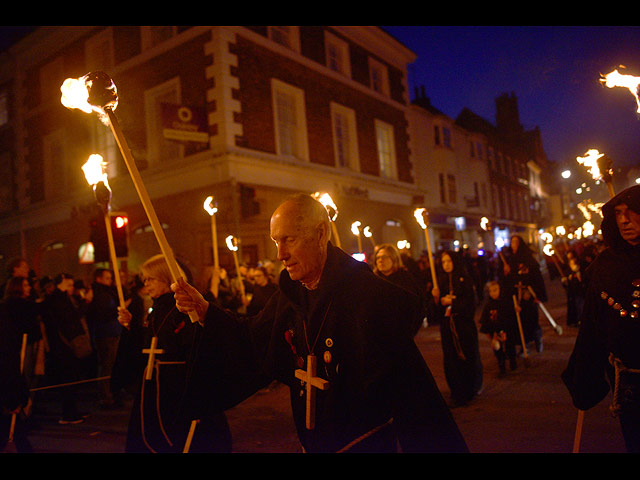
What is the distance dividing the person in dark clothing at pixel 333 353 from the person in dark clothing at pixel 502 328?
567 centimetres

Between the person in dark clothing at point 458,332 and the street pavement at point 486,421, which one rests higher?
the person in dark clothing at point 458,332

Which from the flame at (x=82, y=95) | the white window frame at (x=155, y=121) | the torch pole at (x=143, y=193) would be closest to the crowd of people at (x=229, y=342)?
the torch pole at (x=143, y=193)

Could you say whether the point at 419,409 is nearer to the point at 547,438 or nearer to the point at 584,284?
the point at 584,284

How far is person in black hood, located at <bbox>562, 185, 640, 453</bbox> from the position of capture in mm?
2859

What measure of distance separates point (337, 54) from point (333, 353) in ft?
62.9

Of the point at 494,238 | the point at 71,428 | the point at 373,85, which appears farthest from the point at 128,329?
the point at 494,238

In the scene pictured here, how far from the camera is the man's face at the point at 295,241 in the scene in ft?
7.52

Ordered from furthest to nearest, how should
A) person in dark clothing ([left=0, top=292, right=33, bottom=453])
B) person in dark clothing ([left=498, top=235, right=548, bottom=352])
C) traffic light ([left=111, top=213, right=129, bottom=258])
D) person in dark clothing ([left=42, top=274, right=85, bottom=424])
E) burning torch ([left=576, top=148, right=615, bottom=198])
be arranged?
traffic light ([left=111, top=213, right=129, bottom=258]), person in dark clothing ([left=498, top=235, right=548, bottom=352]), person in dark clothing ([left=42, top=274, right=85, bottom=424]), burning torch ([left=576, top=148, right=615, bottom=198]), person in dark clothing ([left=0, top=292, right=33, bottom=453])

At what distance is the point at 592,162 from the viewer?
17.3 feet

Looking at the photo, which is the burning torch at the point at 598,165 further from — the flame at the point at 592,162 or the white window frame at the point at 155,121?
the white window frame at the point at 155,121

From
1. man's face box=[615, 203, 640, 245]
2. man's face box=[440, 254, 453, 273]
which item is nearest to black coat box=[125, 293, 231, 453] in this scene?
man's face box=[615, 203, 640, 245]

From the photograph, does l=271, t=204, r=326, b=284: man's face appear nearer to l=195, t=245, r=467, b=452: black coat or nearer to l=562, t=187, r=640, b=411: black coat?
l=195, t=245, r=467, b=452: black coat

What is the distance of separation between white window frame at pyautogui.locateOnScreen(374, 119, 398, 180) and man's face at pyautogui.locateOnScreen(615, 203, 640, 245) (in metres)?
18.3

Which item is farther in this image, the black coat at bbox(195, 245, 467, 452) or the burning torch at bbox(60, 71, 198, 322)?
the burning torch at bbox(60, 71, 198, 322)
